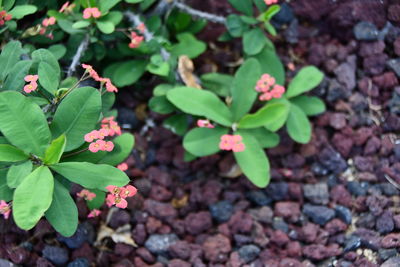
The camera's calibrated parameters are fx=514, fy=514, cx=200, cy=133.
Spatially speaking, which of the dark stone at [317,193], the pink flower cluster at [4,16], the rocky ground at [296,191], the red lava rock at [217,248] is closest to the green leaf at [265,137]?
the rocky ground at [296,191]

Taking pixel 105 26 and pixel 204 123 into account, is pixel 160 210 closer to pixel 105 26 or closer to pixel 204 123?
pixel 204 123

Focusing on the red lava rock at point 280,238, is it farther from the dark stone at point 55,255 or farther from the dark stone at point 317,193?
the dark stone at point 55,255

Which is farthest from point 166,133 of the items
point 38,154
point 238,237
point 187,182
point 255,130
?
point 38,154

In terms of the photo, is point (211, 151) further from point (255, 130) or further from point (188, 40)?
point (188, 40)

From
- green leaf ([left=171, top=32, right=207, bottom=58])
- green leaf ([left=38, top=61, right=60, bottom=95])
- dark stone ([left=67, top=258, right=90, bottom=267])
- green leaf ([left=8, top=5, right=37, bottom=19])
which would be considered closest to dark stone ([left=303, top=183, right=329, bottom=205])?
green leaf ([left=171, top=32, right=207, bottom=58])

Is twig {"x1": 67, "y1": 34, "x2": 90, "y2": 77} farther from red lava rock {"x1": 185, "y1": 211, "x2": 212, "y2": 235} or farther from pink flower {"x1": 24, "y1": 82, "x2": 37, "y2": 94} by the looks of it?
red lava rock {"x1": 185, "y1": 211, "x2": 212, "y2": 235}
